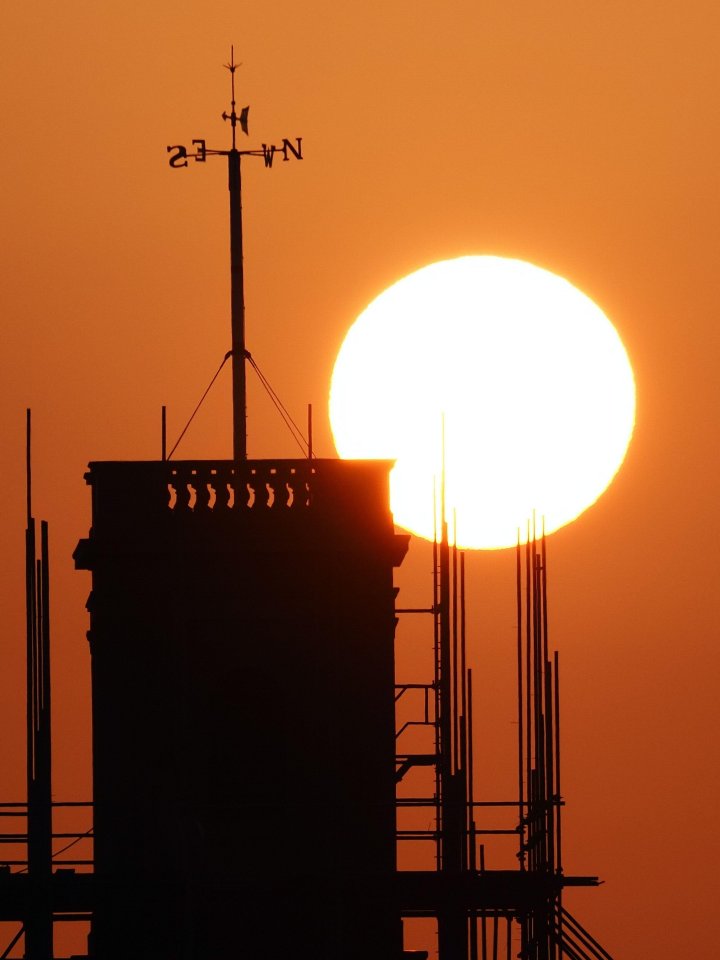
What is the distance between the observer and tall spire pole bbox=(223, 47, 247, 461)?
44938 mm

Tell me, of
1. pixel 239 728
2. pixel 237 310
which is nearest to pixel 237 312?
pixel 237 310

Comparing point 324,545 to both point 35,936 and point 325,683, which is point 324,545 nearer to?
point 325,683

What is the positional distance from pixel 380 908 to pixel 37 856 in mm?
4987

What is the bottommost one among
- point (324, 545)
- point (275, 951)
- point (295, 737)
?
point (275, 951)

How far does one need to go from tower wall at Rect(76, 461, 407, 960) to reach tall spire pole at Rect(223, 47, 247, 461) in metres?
2.53

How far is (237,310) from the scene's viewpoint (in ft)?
152

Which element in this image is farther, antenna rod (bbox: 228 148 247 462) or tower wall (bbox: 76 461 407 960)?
antenna rod (bbox: 228 148 247 462)

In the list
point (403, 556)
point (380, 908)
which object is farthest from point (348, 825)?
point (403, 556)

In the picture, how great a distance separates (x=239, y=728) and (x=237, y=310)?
773 cm

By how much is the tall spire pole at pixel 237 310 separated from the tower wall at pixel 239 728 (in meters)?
2.53

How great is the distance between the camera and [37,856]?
40.2m

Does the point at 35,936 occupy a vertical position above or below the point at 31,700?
below

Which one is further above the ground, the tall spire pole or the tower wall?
the tall spire pole

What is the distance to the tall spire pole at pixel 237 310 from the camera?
44938 millimetres
